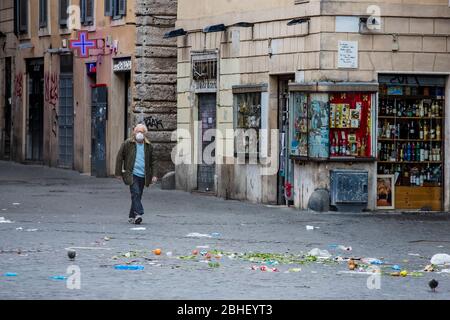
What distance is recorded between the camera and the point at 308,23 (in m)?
27.4

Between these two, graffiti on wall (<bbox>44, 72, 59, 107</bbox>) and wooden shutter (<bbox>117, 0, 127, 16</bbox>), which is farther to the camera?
graffiti on wall (<bbox>44, 72, 59, 107</bbox>)

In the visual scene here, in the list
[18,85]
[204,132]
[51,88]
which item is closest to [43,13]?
[51,88]

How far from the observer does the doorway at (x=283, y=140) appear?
1133 inches

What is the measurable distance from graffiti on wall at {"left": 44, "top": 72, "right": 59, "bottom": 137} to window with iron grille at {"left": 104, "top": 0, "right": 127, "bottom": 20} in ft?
17.6

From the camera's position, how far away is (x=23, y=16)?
4641 centimetres

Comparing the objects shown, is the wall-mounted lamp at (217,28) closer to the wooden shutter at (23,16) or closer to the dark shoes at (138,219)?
the dark shoes at (138,219)

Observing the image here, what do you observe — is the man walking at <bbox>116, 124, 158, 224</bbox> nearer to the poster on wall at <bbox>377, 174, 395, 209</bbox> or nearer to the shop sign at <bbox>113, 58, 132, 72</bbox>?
the poster on wall at <bbox>377, 174, 395, 209</bbox>

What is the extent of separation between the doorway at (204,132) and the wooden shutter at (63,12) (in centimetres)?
1066

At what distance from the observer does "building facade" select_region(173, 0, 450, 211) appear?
2702 centimetres

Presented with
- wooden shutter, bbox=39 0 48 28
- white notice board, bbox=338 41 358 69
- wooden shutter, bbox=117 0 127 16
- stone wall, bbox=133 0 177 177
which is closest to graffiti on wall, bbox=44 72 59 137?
wooden shutter, bbox=39 0 48 28

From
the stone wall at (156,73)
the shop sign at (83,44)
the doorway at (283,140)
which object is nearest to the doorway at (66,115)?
the shop sign at (83,44)

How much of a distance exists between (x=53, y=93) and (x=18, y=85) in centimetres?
343

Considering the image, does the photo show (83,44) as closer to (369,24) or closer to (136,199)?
(369,24)
